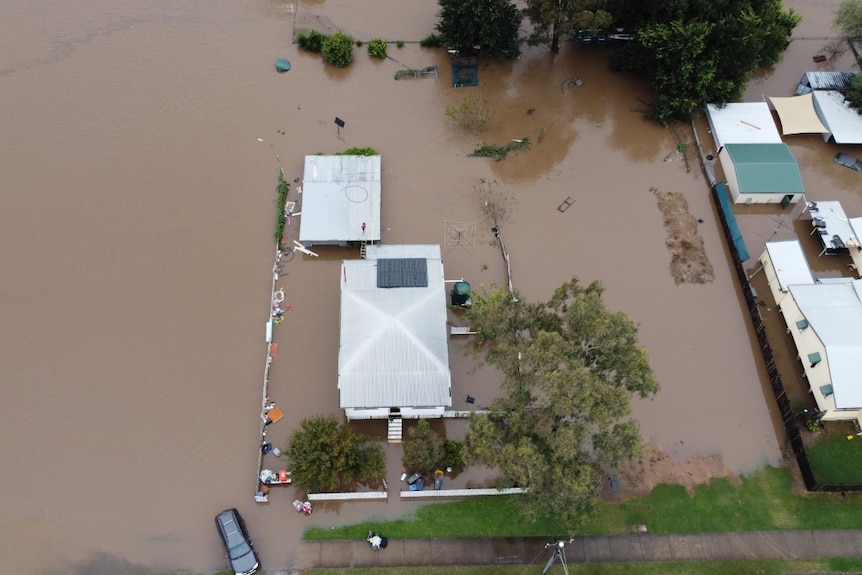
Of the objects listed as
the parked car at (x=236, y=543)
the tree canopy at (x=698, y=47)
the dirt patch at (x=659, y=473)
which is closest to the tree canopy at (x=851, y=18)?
the tree canopy at (x=698, y=47)

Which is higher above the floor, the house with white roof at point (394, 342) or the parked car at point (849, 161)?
the parked car at point (849, 161)

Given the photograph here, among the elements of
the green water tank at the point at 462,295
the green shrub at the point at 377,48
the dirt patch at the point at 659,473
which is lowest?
the dirt patch at the point at 659,473

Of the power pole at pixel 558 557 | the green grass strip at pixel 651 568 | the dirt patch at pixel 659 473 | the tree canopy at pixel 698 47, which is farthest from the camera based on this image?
the tree canopy at pixel 698 47

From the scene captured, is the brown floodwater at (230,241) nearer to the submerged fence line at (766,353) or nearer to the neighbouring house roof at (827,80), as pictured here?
the submerged fence line at (766,353)

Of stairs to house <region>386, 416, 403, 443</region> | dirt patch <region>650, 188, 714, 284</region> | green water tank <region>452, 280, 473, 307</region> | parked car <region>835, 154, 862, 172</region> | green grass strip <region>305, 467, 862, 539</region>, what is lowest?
green grass strip <region>305, 467, 862, 539</region>

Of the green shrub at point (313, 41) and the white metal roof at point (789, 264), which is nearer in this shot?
the white metal roof at point (789, 264)

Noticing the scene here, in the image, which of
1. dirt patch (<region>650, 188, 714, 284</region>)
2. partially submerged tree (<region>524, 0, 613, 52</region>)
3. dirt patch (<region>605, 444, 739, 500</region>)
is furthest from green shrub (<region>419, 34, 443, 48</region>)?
dirt patch (<region>605, 444, 739, 500</region>)

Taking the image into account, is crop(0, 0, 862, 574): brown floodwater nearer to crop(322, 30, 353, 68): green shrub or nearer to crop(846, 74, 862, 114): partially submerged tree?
crop(322, 30, 353, 68): green shrub
